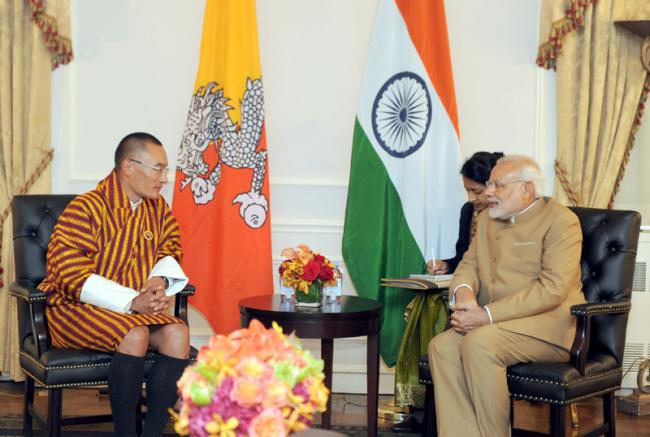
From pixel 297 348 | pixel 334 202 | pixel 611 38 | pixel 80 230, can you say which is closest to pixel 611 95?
pixel 611 38

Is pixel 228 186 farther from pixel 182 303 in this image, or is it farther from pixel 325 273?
pixel 325 273

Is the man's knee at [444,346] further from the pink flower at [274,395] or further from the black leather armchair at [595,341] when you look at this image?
the pink flower at [274,395]

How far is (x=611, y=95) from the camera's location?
4.83m

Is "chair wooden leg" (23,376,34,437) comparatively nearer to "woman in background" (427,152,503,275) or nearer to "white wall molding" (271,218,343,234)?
"white wall molding" (271,218,343,234)

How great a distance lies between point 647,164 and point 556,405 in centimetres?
218

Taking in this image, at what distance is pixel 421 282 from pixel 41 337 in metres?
1.70

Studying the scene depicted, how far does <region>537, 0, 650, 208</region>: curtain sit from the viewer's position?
189 inches

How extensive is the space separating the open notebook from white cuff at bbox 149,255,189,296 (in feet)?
3.26

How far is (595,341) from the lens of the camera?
3.81 metres

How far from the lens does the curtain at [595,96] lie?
481 cm

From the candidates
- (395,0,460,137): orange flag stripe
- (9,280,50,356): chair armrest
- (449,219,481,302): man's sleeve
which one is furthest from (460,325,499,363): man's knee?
(9,280,50,356): chair armrest

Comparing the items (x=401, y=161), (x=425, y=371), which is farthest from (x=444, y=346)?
(x=401, y=161)

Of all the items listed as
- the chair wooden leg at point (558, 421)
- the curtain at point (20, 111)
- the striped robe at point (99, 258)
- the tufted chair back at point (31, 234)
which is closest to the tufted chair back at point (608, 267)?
the chair wooden leg at point (558, 421)

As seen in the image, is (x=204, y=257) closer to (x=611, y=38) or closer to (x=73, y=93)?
(x=73, y=93)
